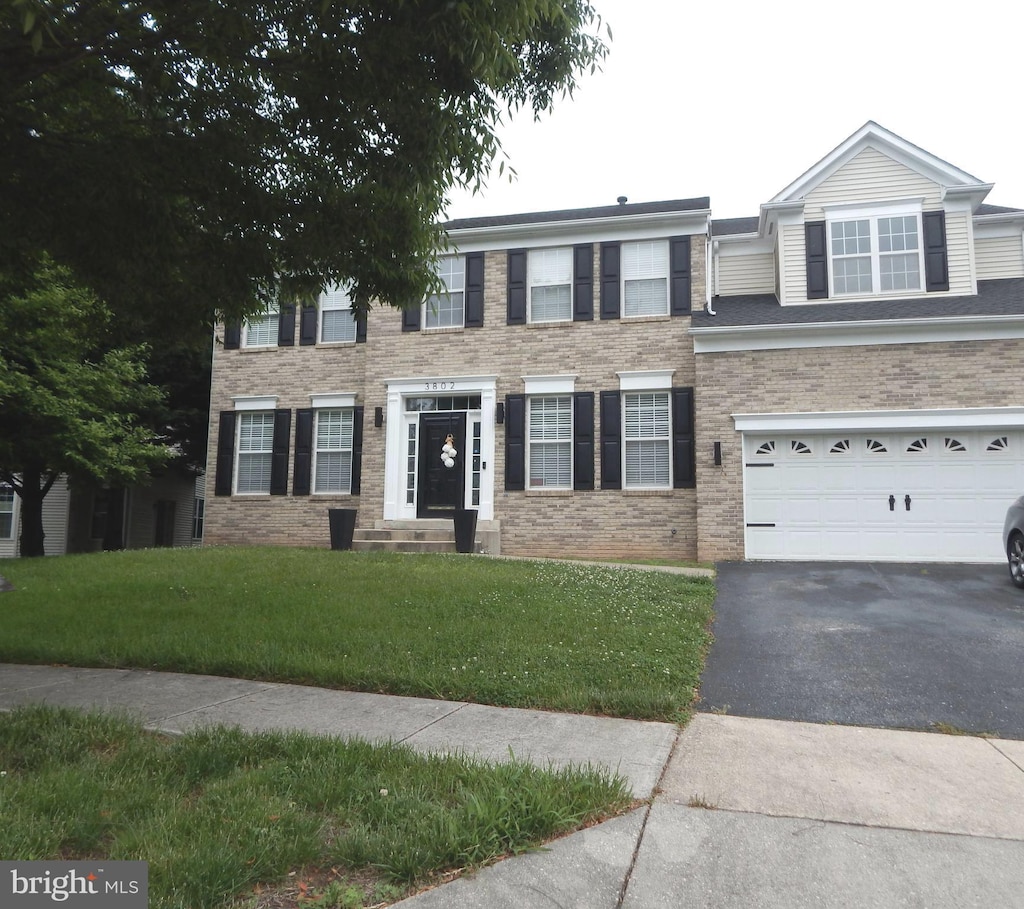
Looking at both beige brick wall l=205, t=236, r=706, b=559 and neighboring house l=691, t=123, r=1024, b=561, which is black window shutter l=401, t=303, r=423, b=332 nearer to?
beige brick wall l=205, t=236, r=706, b=559

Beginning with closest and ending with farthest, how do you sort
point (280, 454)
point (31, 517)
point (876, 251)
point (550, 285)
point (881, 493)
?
point (881, 493) → point (876, 251) → point (550, 285) → point (280, 454) → point (31, 517)

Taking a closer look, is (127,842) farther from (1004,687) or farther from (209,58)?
(1004,687)

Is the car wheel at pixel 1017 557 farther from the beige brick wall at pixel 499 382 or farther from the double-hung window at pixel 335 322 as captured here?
the double-hung window at pixel 335 322

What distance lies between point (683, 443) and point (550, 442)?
2.58m

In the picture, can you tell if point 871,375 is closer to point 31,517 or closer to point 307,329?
point 307,329

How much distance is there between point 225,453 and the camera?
16.7 meters

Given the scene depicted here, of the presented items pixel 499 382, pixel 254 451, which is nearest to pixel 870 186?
pixel 499 382

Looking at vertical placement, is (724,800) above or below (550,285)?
below

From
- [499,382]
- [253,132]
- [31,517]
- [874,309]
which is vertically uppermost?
[874,309]

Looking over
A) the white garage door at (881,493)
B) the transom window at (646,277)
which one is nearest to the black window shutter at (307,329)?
the transom window at (646,277)

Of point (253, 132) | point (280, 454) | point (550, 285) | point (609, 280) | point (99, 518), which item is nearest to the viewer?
point (253, 132)

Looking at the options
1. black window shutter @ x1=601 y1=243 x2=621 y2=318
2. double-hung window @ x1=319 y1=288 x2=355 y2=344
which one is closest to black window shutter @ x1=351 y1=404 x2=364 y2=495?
double-hung window @ x1=319 y1=288 x2=355 y2=344

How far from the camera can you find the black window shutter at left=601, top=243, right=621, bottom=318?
48.0 feet

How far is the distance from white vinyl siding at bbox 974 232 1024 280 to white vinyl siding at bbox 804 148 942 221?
5.33 ft
